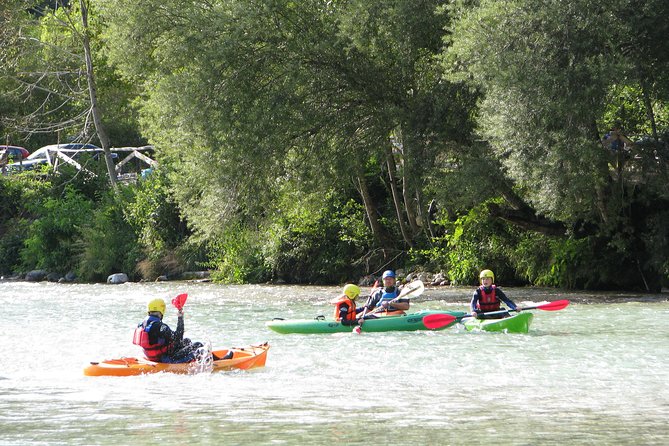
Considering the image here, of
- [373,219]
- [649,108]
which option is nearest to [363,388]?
[649,108]

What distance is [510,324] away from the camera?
16469 millimetres

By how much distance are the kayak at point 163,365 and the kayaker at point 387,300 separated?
15.1 ft

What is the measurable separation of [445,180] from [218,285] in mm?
9271

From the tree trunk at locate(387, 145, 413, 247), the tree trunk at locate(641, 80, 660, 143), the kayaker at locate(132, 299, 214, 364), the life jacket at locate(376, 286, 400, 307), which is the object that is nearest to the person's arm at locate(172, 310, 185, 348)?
the kayaker at locate(132, 299, 214, 364)

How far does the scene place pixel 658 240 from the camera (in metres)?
23.0

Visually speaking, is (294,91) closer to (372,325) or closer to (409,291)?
(409,291)

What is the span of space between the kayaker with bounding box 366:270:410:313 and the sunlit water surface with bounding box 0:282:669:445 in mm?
784

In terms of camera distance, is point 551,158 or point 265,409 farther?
point 551,158

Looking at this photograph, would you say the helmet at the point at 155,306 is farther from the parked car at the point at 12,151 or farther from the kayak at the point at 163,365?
the parked car at the point at 12,151

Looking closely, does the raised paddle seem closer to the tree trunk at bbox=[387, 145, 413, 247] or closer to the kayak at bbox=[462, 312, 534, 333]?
the kayak at bbox=[462, 312, 534, 333]

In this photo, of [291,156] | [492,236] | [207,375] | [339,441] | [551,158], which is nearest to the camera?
[339,441]

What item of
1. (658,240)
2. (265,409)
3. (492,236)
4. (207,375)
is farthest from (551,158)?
(265,409)

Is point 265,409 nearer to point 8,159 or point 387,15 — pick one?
point 387,15

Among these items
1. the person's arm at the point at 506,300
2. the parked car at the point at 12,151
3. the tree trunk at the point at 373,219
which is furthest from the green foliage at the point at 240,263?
the parked car at the point at 12,151
